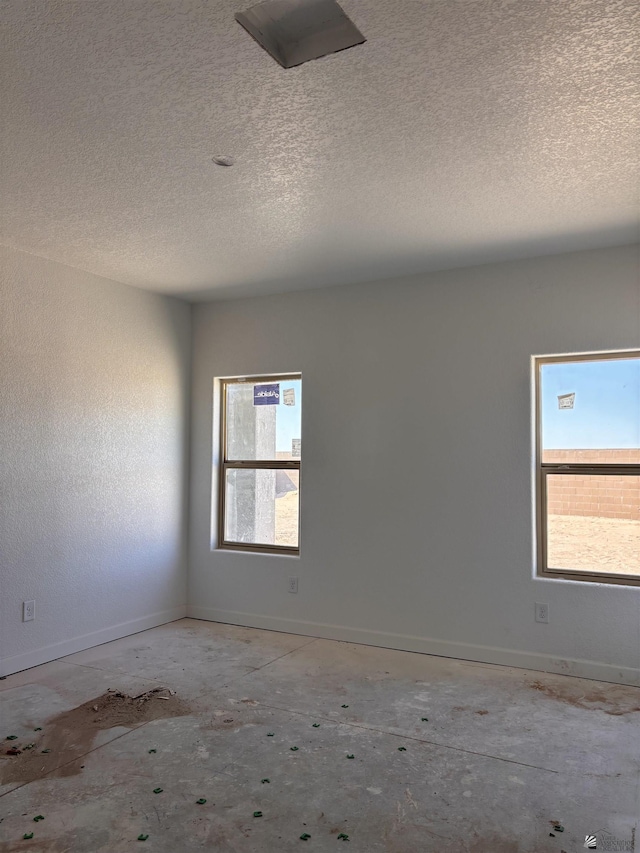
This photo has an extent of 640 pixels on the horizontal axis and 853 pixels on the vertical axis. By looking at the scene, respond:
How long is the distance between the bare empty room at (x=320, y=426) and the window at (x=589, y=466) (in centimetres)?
2

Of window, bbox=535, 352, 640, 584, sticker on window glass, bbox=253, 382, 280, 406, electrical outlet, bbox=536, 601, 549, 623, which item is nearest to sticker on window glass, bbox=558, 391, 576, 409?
window, bbox=535, 352, 640, 584

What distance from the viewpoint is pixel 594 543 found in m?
4.05

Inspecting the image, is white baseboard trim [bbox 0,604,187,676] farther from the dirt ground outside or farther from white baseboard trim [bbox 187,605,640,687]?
the dirt ground outside

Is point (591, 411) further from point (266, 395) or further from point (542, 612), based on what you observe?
point (266, 395)

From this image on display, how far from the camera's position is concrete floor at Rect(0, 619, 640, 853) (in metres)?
2.33

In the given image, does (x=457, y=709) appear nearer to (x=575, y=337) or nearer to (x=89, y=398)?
(x=575, y=337)

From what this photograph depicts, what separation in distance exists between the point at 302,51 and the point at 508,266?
8.61 ft

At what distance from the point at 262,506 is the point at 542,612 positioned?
7.71ft

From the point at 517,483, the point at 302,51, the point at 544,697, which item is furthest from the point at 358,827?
the point at 302,51

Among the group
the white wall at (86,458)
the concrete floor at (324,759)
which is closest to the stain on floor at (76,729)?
the concrete floor at (324,759)

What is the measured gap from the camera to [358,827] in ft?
7.75

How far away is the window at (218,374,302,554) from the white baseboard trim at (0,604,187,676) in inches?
29.6

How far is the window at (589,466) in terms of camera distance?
13.0 ft

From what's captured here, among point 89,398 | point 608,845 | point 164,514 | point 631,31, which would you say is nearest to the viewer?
point 631,31
